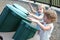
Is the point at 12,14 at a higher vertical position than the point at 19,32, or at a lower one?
higher

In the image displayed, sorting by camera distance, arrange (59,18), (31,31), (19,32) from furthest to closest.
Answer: (59,18) < (19,32) < (31,31)

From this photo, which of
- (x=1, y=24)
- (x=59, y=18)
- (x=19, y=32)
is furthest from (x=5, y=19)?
(x=59, y=18)

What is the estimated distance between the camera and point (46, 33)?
139 inches

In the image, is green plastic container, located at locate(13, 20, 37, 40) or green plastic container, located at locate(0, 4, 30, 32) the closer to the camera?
green plastic container, located at locate(13, 20, 37, 40)

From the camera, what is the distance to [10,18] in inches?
136

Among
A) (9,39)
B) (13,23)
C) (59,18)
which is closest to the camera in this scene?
(13,23)

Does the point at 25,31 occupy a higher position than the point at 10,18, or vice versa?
the point at 10,18

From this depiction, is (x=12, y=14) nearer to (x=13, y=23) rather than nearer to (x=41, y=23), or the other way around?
(x=13, y=23)

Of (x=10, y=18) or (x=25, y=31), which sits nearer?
(x=25, y=31)

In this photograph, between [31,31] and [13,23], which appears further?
[13,23]

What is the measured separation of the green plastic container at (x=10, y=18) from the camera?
339cm

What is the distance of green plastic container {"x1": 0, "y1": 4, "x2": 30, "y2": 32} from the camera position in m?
3.39

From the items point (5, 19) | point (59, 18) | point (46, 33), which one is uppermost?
point (5, 19)

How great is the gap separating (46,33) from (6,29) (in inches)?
26.6
